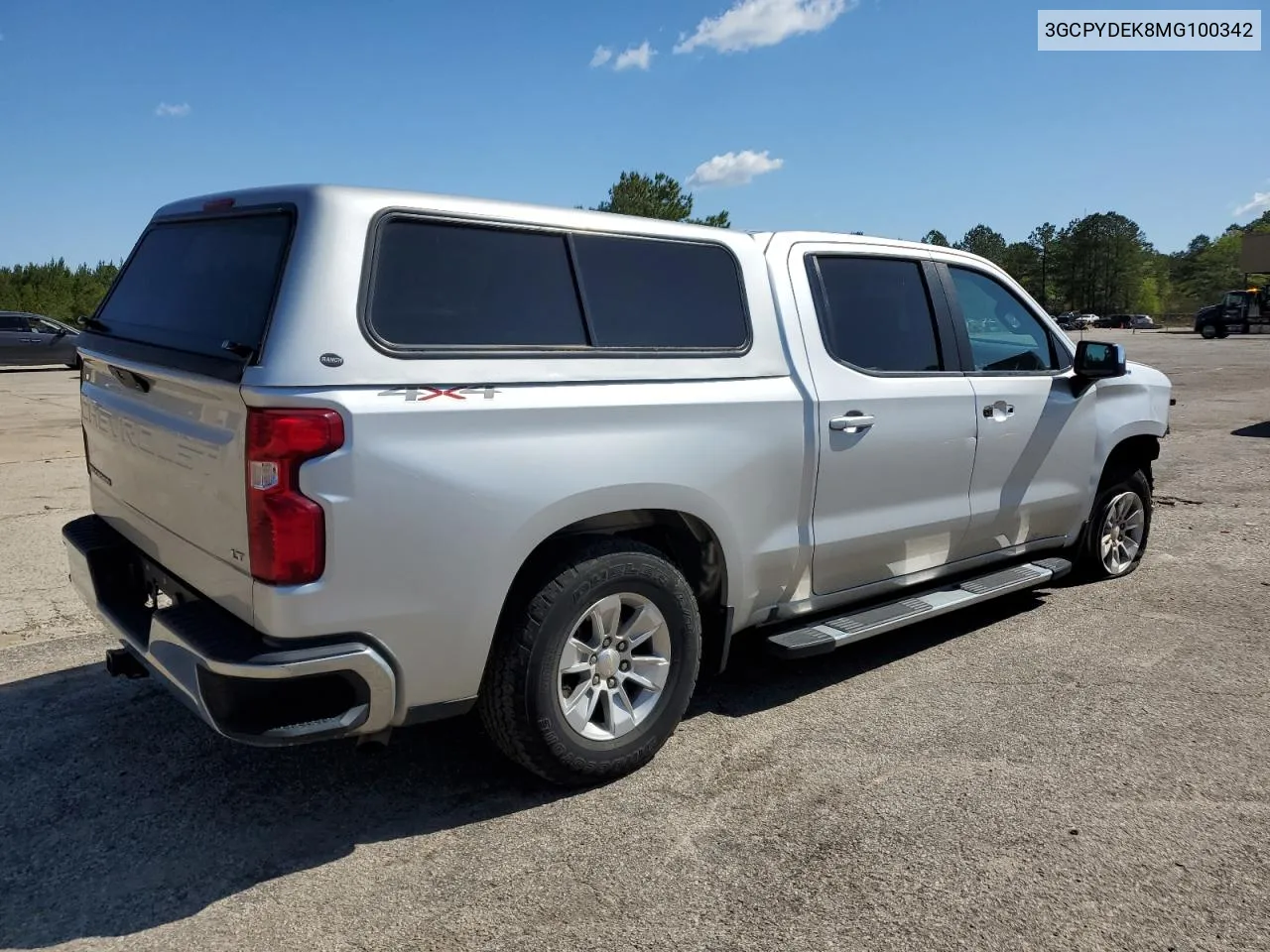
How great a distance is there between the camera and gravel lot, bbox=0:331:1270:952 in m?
2.73

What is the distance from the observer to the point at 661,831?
320 centimetres

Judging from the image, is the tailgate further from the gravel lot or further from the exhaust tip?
the gravel lot

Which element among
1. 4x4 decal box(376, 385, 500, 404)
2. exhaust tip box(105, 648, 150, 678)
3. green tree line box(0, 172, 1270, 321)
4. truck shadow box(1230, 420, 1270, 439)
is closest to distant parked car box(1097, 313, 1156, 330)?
green tree line box(0, 172, 1270, 321)

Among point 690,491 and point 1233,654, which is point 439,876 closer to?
point 690,491

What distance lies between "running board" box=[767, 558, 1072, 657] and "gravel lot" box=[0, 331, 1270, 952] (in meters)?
0.33

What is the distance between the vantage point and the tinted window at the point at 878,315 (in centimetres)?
423

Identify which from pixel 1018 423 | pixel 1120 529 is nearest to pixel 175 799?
pixel 1018 423

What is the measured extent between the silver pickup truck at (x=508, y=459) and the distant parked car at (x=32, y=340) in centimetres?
2536

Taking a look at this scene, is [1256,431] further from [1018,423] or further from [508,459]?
[508,459]

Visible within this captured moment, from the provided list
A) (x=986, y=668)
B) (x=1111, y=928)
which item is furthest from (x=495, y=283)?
(x=986, y=668)

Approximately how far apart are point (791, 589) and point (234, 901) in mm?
2305

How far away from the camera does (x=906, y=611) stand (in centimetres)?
434

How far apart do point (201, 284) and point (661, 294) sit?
159 cm

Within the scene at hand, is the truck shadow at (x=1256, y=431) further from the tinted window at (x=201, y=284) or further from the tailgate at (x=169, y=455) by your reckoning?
the tailgate at (x=169, y=455)
